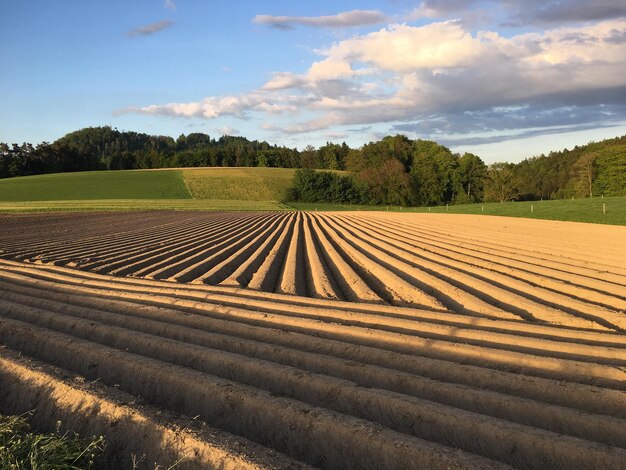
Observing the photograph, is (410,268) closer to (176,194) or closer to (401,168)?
(176,194)

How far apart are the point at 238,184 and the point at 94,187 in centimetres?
1761

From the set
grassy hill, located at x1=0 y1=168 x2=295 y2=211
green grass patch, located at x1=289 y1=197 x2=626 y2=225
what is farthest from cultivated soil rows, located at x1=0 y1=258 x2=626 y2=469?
grassy hill, located at x1=0 y1=168 x2=295 y2=211

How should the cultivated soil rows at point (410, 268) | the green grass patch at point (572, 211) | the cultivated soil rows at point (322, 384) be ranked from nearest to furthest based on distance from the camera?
the cultivated soil rows at point (322, 384) → the cultivated soil rows at point (410, 268) → the green grass patch at point (572, 211)

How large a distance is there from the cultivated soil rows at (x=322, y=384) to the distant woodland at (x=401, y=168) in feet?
198

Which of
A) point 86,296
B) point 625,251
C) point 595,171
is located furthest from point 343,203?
point 86,296

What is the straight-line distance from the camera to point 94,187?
60812 millimetres

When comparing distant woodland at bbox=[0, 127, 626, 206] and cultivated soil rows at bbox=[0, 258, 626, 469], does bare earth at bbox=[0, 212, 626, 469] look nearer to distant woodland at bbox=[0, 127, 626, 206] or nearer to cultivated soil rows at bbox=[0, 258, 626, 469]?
cultivated soil rows at bbox=[0, 258, 626, 469]

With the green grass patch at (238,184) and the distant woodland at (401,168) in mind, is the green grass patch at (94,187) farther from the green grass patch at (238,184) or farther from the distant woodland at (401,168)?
the distant woodland at (401,168)

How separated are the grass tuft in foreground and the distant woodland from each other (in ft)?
206

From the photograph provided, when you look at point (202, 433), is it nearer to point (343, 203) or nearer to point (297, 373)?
point (297, 373)

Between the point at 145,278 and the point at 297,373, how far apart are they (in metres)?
5.40

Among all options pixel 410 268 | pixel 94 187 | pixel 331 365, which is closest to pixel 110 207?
pixel 94 187

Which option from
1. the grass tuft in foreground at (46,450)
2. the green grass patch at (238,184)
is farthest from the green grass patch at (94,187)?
the grass tuft in foreground at (46,450)

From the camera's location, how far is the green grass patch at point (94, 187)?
54844 millimetres
